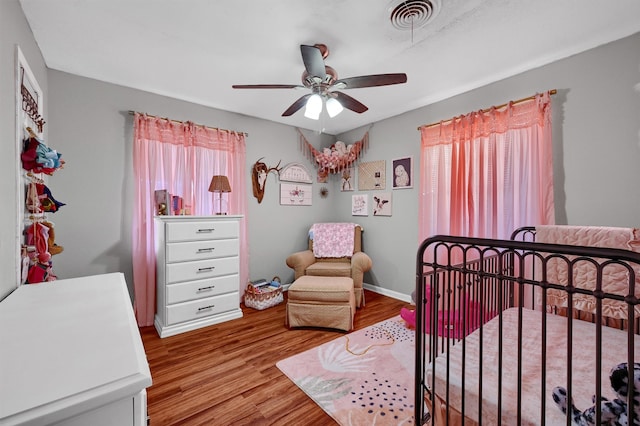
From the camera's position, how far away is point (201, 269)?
8.95 feet

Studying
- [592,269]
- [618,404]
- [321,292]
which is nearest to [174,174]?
[321,292]

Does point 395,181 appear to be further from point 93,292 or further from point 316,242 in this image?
point 93,292

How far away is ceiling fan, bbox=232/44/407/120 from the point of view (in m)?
1.79

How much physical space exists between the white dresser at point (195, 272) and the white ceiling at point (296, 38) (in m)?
1.39

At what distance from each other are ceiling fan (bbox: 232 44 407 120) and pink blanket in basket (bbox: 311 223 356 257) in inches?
67.5

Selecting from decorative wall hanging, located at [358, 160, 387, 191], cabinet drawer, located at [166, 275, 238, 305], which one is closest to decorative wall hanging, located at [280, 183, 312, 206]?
decorative wall hanging, located at [358, 160, 387, 191]

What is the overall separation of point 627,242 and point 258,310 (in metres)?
3.09

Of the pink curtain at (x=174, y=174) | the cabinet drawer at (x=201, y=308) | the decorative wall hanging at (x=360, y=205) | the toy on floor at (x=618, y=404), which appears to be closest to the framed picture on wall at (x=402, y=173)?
the decorative wall hanging at (x=360, y=205)

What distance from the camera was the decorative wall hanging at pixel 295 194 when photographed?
3915mm

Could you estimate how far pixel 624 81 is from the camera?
194 centimetres

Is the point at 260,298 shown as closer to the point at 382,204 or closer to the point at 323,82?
the point at 382,204

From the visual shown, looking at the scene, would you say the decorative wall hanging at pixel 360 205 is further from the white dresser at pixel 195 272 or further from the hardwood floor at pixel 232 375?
the white dresser at pixel 195 272

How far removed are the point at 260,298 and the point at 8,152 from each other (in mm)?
2411

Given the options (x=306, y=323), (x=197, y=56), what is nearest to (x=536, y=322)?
(x=306, y=323)
